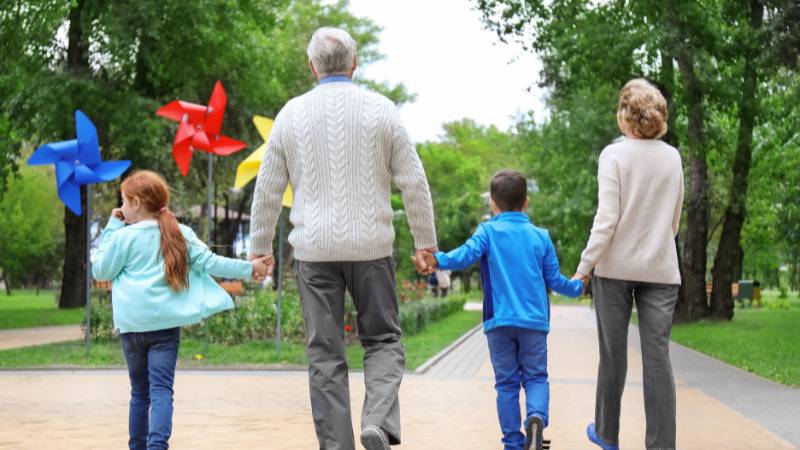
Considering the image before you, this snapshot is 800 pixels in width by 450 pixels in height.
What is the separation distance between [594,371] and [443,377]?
6.72ft

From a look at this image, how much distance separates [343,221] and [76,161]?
1018 centimetres

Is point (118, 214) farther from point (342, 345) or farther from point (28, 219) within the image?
point (28, 219)

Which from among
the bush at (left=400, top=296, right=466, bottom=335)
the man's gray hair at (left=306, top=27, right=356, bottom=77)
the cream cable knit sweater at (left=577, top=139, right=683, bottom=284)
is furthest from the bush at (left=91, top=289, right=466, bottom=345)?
the man's gray hair at (left=306, top=27, right=356, bottom=77)

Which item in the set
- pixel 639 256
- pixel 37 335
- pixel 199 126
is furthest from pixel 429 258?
pixel 37 335

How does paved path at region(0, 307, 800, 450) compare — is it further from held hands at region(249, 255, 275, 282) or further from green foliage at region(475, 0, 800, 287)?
green foliage at region(475, 0, 800, 287)

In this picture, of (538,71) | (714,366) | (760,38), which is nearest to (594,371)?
(714,366)

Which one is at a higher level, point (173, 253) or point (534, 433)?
point (173, 253)

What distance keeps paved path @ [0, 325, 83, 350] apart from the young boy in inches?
550

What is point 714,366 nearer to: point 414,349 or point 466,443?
point 414,349

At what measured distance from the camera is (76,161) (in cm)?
1455

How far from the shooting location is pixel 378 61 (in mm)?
51688

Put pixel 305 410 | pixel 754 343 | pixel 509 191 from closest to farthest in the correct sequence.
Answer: pixel 509 191
pixel 305 410
pixel 754 343

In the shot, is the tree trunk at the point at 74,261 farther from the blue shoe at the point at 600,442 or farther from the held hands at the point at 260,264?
the held hands at the point at 260,264

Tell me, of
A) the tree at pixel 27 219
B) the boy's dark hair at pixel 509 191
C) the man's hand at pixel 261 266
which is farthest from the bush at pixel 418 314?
the tree at pixel 27 219
